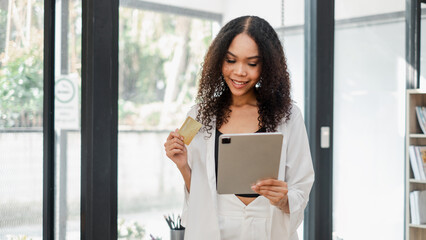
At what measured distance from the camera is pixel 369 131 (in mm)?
3205

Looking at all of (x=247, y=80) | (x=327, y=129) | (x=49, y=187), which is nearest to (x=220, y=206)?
(x=247, y=80)

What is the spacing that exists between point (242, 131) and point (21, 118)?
3.14ft

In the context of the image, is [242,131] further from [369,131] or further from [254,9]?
[369,131]

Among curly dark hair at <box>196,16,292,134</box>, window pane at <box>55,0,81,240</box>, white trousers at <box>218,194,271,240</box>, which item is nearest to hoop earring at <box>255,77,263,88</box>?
curly dark hair at <box>196,16,292,134</box>

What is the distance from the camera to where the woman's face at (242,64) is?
1695 mm

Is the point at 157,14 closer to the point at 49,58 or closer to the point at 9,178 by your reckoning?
the point at 49,58

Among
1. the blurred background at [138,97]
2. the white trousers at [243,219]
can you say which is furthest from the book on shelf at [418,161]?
the white trousers at [243,219]

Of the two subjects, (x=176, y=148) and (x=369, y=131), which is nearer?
(x=176, y=148)

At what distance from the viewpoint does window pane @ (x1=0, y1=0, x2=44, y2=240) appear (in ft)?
6.61

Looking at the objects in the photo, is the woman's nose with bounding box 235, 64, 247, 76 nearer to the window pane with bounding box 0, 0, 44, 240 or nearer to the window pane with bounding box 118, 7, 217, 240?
the window pane with bounding box 118, 7, 217, 240

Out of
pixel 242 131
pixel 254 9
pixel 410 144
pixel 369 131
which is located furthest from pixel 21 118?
pixel 410 144

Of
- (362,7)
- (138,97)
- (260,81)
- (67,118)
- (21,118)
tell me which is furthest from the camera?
(362,7)

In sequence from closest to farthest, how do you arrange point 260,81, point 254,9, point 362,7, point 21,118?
point 260,81, point 21,118, point 254,9, point 362,7

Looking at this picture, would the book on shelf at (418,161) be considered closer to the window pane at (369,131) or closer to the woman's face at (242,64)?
the window pane at (369,131)
